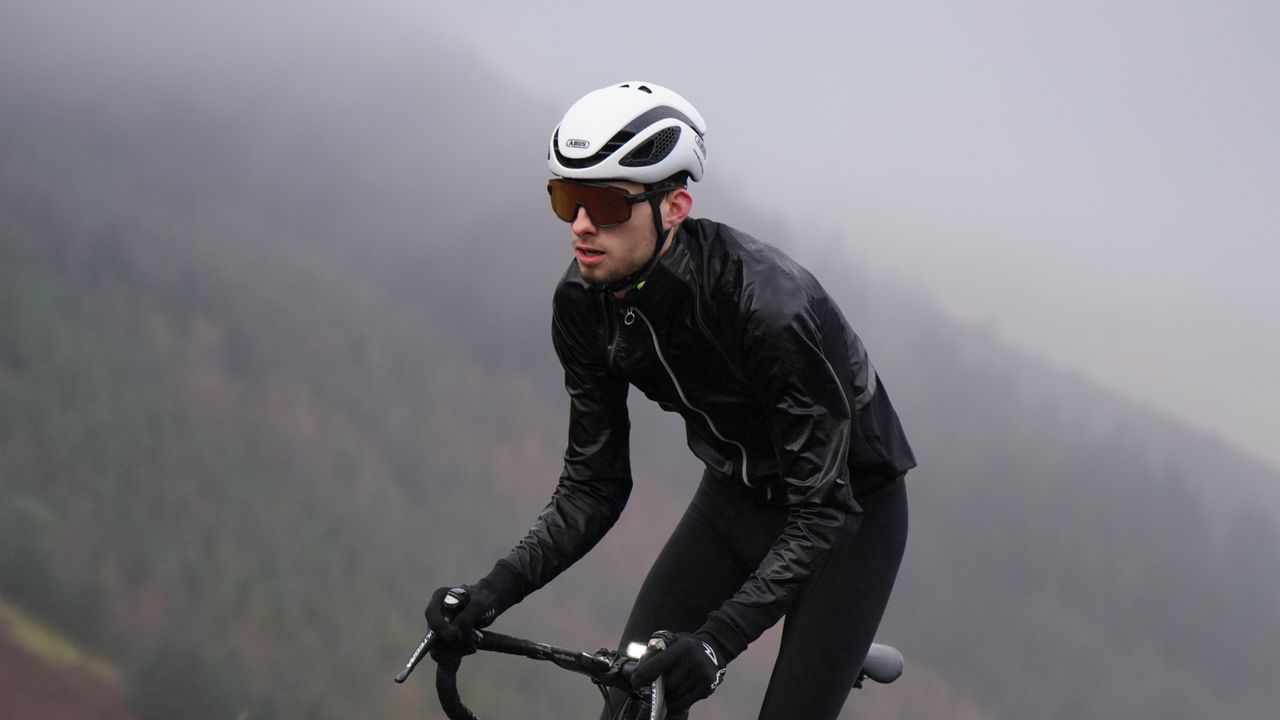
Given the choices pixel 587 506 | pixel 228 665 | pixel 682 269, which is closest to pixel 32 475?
pixel 228 665

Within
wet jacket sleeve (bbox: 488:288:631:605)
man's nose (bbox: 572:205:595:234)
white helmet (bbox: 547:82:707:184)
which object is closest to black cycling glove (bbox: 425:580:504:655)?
wet jacket sleeve (bbox: 488:288:631:605)

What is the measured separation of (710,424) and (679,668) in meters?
0.60

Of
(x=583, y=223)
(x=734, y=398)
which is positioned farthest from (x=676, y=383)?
(x=583, y=223)

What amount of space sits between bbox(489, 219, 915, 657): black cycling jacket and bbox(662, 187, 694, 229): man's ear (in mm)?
32

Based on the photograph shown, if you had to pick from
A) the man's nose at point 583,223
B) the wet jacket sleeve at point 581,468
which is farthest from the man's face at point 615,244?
the wet jacket sleeve at point 581,468

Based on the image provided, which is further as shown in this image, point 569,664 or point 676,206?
point 676,206

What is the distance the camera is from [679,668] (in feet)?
6.63

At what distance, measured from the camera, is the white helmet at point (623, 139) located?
7.18 ft

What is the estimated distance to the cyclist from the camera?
2176 mm

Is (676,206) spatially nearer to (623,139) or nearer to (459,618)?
(623,139)

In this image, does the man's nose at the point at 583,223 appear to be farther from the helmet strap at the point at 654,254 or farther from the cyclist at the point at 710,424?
the helmet strap at the point at 654,254

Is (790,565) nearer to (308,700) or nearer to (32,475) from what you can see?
(308,700)

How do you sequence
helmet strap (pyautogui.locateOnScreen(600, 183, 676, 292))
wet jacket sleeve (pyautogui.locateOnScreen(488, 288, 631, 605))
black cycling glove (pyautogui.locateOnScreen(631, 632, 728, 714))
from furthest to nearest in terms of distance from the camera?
wet jacket sleeve (pyautogui.locateOnScreen(488, 288, 631, 605)) → helmet strap (pyautogui.locateOnScreen(600, 183, 676, 292)) → black cycling glove (pyautogui.locateOnScreen(631, 632, 728, 714))

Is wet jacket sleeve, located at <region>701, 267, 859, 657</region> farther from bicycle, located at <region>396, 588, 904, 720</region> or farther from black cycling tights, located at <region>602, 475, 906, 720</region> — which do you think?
black cycling tights, located at <region>602, 475, 906, 720</region>
